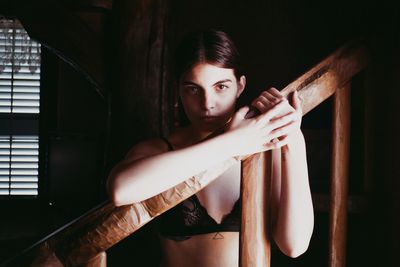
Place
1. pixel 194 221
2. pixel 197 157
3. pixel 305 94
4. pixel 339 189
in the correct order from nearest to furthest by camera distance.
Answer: pixel 197 157, pixel 305 94, pixel 339 189, pixel 194 221

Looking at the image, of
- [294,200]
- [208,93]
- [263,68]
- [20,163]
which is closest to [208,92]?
[208,93]

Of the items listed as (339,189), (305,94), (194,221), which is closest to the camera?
(305,94)

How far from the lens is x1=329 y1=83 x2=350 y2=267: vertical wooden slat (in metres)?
1.32

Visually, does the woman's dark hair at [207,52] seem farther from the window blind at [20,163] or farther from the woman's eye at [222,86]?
the window blind at [20,163]

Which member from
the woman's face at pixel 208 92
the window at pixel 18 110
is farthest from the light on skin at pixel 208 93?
the window at pixel 18 110

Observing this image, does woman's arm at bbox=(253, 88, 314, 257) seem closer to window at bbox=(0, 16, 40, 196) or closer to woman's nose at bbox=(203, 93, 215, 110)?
woman's nose at bbox=(203, 93, 215, 110)

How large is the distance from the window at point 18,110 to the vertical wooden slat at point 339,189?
4.44 meters

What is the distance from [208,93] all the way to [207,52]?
6.1 inches

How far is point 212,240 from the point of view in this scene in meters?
1.47

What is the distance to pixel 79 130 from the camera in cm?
449

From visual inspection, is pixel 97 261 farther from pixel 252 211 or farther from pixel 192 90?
pixel 192 90

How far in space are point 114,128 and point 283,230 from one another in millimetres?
1244

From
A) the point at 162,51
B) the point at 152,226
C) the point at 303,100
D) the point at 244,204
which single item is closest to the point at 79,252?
the point at 244,204

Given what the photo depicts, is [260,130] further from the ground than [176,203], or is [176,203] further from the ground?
[260,130]
